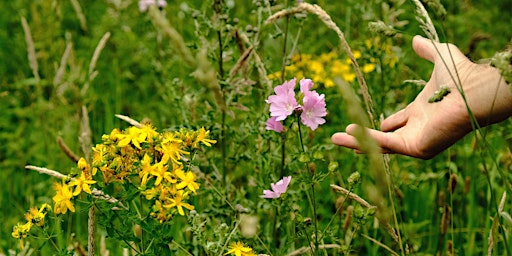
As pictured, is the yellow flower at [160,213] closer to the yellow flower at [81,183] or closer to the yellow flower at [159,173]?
the yellow flower at [159,173]

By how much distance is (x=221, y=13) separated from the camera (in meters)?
2.60

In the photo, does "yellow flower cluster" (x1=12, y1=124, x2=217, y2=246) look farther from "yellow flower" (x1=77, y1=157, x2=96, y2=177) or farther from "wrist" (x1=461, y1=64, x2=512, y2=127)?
"wrist" (x1=461, y1=64, x2=512, y2=127)

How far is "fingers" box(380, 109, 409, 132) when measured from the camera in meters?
2.16

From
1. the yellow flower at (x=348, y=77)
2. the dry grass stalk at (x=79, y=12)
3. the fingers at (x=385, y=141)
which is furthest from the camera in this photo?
the dry grass stalk at (x=79, y=12)

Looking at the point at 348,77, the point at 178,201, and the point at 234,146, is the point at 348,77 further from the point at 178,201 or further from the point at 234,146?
the point at 178,201

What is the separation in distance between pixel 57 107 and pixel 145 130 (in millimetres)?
2219

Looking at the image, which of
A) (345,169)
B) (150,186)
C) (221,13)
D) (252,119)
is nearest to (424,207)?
(345,169)

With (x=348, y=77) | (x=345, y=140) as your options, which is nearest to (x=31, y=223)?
(x=345, y=140)

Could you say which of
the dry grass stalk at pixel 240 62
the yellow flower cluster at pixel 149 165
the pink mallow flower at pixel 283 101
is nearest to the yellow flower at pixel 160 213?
the yellow flower cluster at pixel 149 165

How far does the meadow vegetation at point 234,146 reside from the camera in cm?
183

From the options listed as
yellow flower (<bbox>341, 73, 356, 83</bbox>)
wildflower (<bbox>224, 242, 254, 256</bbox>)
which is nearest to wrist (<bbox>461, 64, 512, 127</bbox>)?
wildflower (<bbox>224, 242, 254, 256</bbox>)

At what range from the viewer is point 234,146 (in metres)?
2.74

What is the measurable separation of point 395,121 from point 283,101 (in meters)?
0.40

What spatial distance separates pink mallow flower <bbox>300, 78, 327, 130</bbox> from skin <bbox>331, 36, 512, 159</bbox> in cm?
8
